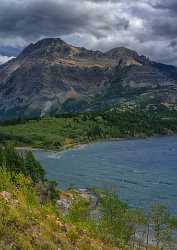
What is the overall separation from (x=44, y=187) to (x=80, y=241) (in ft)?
350

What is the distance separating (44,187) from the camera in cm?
14288

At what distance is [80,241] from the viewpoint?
124 ft

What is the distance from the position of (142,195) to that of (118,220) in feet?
271

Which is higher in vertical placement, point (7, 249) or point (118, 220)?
point (7, 249)

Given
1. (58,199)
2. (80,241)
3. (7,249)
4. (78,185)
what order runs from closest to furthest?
(7,249) → (80,241) → (58,199) → (78,185)

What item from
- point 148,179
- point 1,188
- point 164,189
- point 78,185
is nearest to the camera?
point 1,188

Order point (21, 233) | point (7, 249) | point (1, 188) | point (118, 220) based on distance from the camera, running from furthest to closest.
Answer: point (118, 220) → point (1, 188) → point (21, 233) → point (7, 249)

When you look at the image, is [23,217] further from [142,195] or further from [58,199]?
[142,195]

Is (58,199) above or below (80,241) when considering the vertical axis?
below

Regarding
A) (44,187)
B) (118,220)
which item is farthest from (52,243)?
(44,187)

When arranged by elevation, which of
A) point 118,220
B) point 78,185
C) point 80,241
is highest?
point 80,241

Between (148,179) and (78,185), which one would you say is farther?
(148,179)

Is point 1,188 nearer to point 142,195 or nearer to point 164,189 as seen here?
point 142,195

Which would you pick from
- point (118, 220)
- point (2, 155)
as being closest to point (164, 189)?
point (2, 155)
